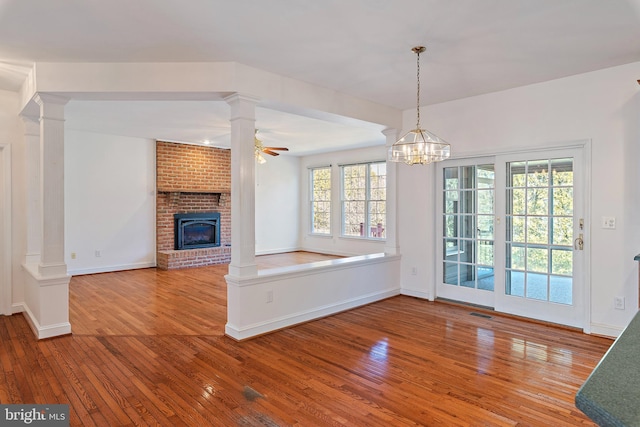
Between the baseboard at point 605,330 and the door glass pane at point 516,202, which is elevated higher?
the door glass pane at point 516,202

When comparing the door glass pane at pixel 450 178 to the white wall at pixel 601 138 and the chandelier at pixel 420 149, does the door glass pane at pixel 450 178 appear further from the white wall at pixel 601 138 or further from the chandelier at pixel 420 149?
the chandelier at pixel 420 149

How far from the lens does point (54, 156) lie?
12.1 feet

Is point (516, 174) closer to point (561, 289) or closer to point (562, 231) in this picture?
point (562, 231)

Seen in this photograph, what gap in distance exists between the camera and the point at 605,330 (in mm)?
3742

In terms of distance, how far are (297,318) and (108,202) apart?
16.2 ft

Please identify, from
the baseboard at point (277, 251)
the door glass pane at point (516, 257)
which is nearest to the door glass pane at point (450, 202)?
the door glass pane at point (516, 257)

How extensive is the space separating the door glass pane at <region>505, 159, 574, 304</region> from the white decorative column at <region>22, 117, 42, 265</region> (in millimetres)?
5565

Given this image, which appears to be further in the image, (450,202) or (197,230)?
(197,230)

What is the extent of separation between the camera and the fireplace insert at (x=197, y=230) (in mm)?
7922

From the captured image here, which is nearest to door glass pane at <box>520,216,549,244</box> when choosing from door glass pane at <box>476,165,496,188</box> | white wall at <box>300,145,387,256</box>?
door glass pane at <box>476,165,496,188</box>

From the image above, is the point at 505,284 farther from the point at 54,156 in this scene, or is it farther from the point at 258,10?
the point at 54,156

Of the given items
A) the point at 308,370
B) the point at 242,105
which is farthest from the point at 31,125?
the point at 308,370

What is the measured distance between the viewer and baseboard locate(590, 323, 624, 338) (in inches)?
145

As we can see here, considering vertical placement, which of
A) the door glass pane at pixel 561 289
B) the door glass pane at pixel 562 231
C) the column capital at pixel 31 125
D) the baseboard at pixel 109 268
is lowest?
the baseboard at pixel 109 268
